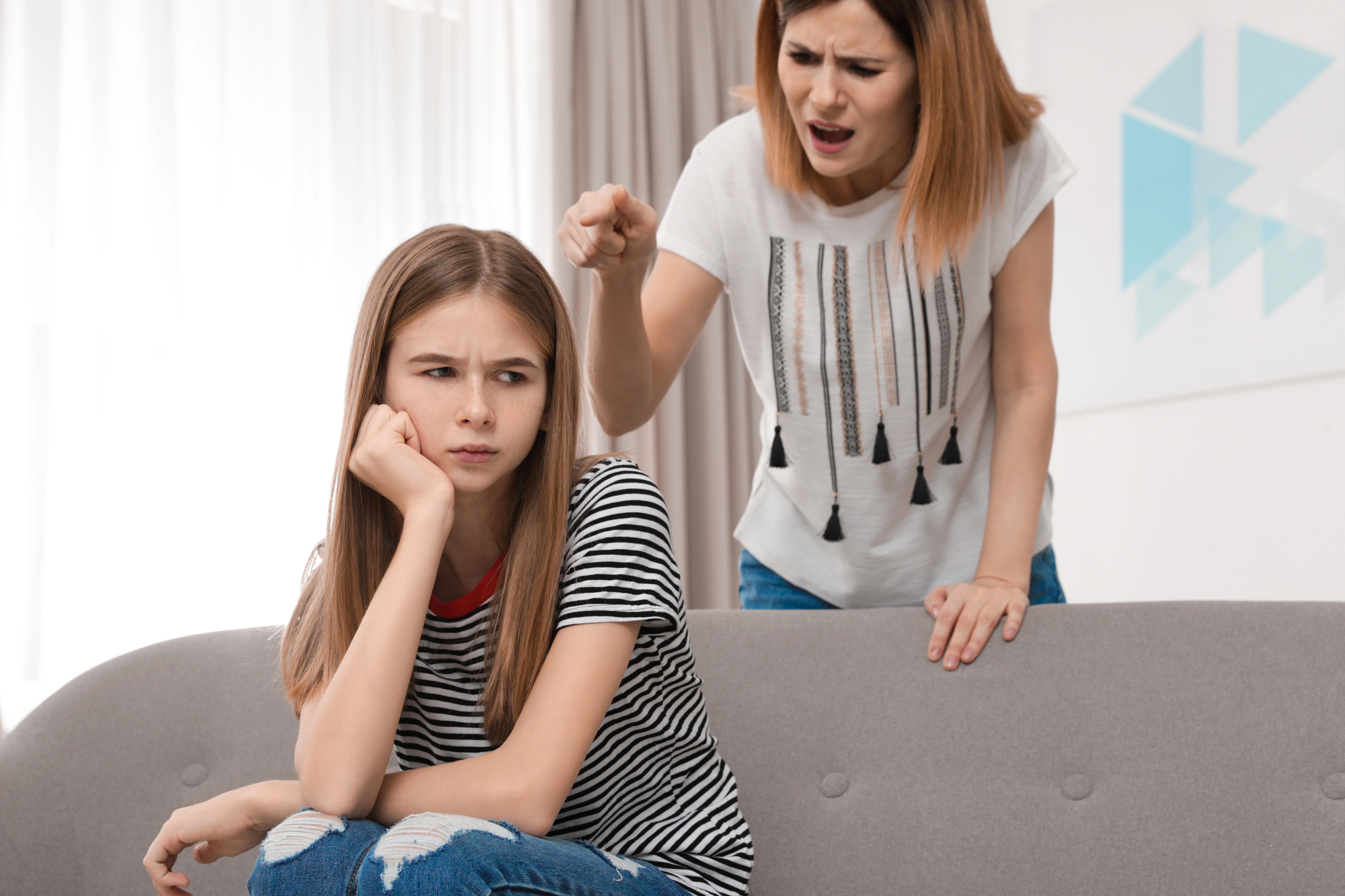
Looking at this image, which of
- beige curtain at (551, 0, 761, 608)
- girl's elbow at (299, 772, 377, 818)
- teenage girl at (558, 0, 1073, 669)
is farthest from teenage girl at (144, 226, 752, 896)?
beige curtain at (551, 0, 761, 608)

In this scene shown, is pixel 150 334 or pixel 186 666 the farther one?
pixel 150 334

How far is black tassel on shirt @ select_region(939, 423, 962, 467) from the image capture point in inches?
53.5

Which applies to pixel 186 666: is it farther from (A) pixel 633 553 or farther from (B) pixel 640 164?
(B) pixel 640 164

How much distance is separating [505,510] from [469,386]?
15 centimetres

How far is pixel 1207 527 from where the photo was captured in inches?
83.0

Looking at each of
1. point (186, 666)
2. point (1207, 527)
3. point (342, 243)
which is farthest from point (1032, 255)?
point (342, 243)

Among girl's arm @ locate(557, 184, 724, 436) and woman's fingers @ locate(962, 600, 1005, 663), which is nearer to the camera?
girl's arm @ locate(557, 184, 724, 436)

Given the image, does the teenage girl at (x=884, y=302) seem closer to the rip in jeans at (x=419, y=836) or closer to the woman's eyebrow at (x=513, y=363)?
the woman's eyebrow at (x=513, y=363)

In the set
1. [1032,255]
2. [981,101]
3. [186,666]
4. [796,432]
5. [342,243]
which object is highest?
[342,243]

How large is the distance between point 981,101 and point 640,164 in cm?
194

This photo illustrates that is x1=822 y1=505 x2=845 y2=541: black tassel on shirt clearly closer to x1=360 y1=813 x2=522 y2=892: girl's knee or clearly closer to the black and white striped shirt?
the black and white striped shirt

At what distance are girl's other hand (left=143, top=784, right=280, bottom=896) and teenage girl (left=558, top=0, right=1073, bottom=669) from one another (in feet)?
1.97

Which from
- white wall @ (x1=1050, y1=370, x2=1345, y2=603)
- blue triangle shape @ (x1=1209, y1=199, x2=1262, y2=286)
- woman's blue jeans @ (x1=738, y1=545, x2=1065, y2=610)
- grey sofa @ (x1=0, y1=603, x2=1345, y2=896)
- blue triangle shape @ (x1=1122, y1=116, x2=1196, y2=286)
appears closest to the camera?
grey sofa @ (x1=0, y1=603, x2=1345, y2=896)

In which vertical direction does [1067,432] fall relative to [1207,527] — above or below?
above
